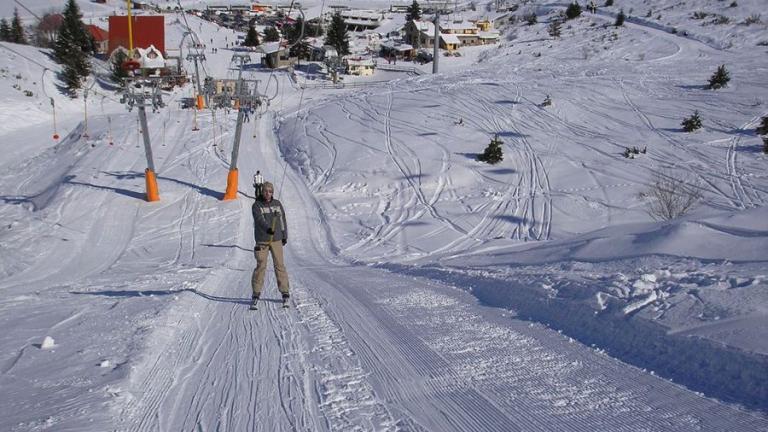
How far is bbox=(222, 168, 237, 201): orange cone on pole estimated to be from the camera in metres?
21.3

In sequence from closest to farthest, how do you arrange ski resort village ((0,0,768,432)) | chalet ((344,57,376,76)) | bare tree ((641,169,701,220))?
1. ski resort village ((0,0,768,432))
2. bare tree ((641,169,701,220))
3. chalet ((344,57,376,76))

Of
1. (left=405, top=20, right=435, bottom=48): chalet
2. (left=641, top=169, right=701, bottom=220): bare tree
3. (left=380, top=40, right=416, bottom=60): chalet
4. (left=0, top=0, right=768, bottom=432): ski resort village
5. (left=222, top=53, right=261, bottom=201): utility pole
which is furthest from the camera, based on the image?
(left=405, top=20, right=435, bottom=48): chalet

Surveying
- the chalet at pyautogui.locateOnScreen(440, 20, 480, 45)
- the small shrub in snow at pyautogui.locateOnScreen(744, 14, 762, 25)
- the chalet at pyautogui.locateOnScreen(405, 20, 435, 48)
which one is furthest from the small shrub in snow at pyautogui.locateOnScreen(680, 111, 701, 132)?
the chalet at pyautogui.locateOnScreen(405, 20, 435, 48)

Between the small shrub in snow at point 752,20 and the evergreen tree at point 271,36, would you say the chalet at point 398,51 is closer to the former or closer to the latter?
the evergreen tree at point 271,36

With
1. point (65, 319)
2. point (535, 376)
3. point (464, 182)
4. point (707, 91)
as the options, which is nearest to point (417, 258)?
point (464, 182)

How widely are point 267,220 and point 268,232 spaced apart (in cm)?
17

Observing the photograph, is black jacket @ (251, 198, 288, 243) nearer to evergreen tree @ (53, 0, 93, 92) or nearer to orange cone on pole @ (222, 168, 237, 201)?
orange cone on pole @ (222, 168, 237, 201)

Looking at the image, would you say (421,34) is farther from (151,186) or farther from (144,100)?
(151,186)

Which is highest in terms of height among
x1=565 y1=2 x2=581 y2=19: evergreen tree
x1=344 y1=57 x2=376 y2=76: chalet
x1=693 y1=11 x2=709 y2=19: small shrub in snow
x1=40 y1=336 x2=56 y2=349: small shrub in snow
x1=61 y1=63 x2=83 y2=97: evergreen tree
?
x1=565 y1=2 x2=581 y2=19: evergreen tree

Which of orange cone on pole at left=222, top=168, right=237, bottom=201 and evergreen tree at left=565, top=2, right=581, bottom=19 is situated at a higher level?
evergreen tree at left=565, top=2, right=581, bottom=19

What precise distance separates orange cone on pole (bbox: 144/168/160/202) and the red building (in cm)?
4937

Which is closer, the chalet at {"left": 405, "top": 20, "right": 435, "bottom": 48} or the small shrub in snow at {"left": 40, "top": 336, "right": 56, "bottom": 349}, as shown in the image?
the small shrub in snow at {"left": 40, "top": 336, "right": 56, "bottom": 349}

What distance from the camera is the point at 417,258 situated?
15.3 m

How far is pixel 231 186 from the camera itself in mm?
21500
